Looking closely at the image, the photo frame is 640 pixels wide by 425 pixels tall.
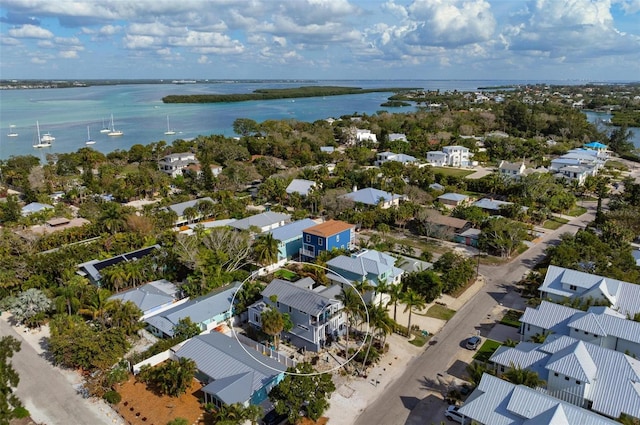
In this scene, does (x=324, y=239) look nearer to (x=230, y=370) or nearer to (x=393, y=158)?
(x=230, y=370)

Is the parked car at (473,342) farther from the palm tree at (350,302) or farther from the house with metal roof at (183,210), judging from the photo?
the house with metal roof at (183,210)

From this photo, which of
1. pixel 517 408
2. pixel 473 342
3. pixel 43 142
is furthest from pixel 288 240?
pixel 43 142

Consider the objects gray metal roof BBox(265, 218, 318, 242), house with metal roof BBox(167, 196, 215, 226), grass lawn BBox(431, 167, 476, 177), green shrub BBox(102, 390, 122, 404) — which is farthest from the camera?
grass lawn BBox(431, 167, 476, 177)

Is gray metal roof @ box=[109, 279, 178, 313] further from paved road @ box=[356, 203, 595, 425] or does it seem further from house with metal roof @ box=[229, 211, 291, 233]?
paved road @ box=[356, 203, 595, 425]

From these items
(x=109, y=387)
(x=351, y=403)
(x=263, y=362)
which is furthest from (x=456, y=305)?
(x=109, y=387)

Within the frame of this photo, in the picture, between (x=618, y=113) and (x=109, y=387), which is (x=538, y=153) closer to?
(x=109, y=387)

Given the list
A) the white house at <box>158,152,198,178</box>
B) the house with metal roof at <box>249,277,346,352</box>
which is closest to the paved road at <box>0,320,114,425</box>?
the house with metal roof at <box>249,277,346,352</box>
